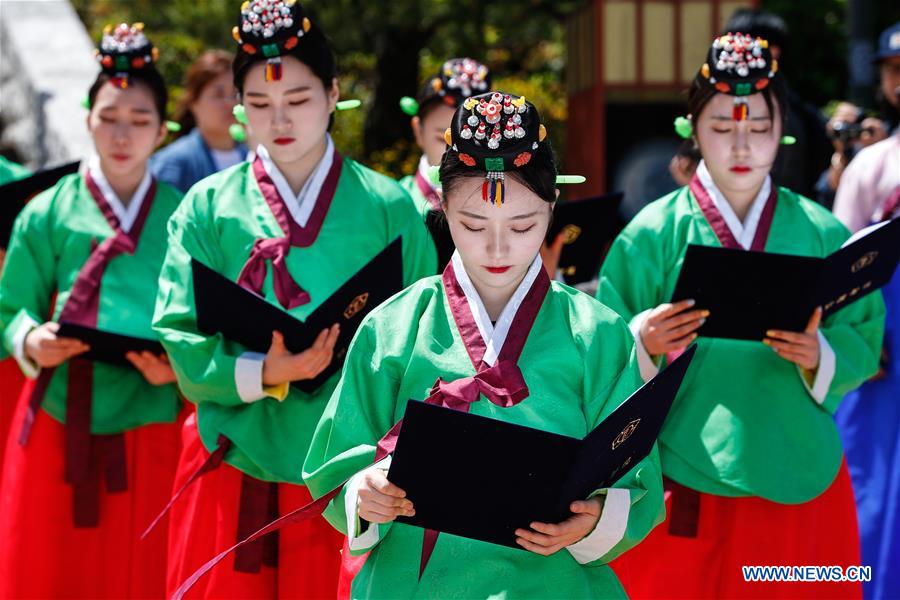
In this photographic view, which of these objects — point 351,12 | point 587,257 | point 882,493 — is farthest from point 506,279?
point 351,12

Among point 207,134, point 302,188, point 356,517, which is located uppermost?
point 302,188

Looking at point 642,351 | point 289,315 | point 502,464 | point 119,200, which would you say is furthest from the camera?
point 119,200

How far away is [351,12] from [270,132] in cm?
652

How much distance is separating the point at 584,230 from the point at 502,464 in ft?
8.12

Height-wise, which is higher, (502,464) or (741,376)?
(502,464)

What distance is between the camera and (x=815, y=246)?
417 cm

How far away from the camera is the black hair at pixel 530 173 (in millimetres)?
3031

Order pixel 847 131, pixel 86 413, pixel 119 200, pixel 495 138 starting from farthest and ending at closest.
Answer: pixel 847 131 → pixel 119 200 → pixel 86 413 → pixel 495 138

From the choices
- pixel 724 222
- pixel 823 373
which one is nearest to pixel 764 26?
pixel 724 222

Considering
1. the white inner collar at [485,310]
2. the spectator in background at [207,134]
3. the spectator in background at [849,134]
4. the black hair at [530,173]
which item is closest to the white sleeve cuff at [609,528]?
the white inner collar at [485,310]

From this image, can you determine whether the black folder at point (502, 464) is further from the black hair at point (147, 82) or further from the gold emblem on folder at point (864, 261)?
the black hair at point (147, 82)

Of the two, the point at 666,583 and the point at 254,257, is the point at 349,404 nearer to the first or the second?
the point at 254,257

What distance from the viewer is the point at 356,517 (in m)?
2.92

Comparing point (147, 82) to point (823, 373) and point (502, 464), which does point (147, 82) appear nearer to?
point (823, 373)
